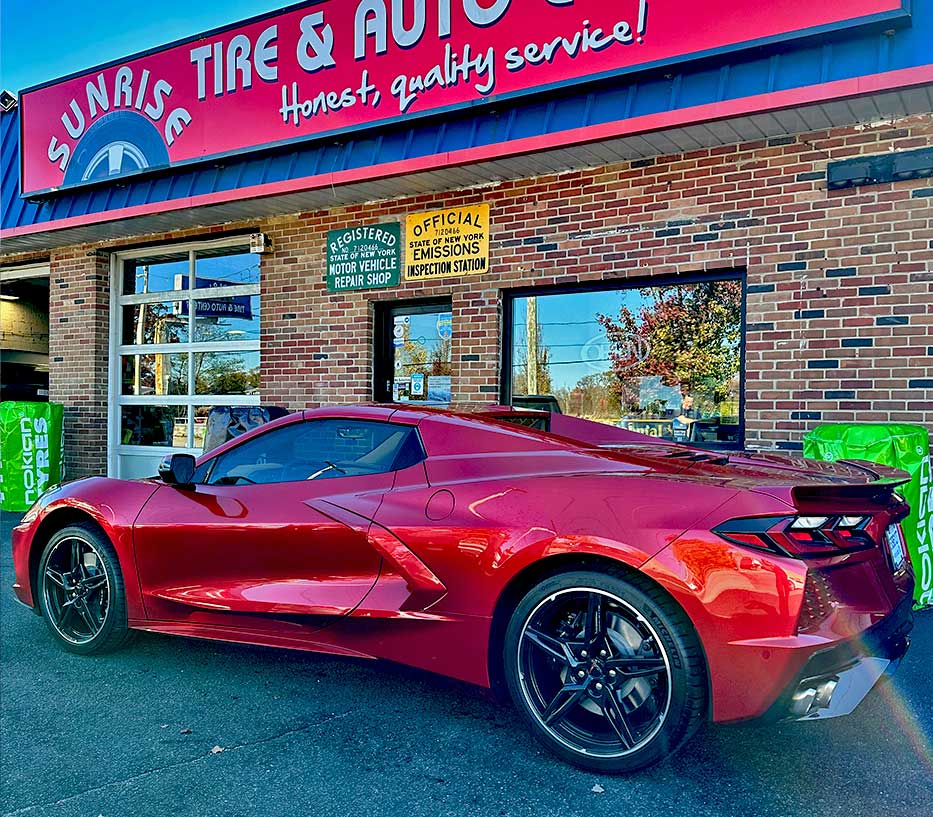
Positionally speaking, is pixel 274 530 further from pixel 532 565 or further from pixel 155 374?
pixel 155 374

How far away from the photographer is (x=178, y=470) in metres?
3.88

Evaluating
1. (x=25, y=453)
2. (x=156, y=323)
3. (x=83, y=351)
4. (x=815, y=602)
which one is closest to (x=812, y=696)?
(x=815, y=602)

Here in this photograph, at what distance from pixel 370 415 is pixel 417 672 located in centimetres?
130

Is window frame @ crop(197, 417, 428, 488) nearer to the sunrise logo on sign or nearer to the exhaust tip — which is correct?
the exhaust tip

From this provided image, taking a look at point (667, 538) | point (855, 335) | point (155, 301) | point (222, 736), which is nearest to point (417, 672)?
point (222, 736)

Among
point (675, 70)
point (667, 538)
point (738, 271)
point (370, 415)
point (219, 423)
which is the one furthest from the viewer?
point (219, 423)

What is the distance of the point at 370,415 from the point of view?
3.70m

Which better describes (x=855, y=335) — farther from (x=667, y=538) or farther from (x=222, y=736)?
(x=222, y=736)

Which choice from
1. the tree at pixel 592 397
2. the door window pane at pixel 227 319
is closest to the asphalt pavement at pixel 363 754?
the tree at pixel 592 397

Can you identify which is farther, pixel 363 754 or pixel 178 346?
pixel 178 346

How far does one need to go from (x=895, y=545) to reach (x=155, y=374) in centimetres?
890

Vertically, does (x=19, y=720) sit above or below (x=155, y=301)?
below

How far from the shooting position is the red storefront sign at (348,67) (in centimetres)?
534

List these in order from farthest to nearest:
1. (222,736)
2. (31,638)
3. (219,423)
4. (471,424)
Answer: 1. (219,423)
2. (31,638)
3. (471,424)
4. (222,736)
